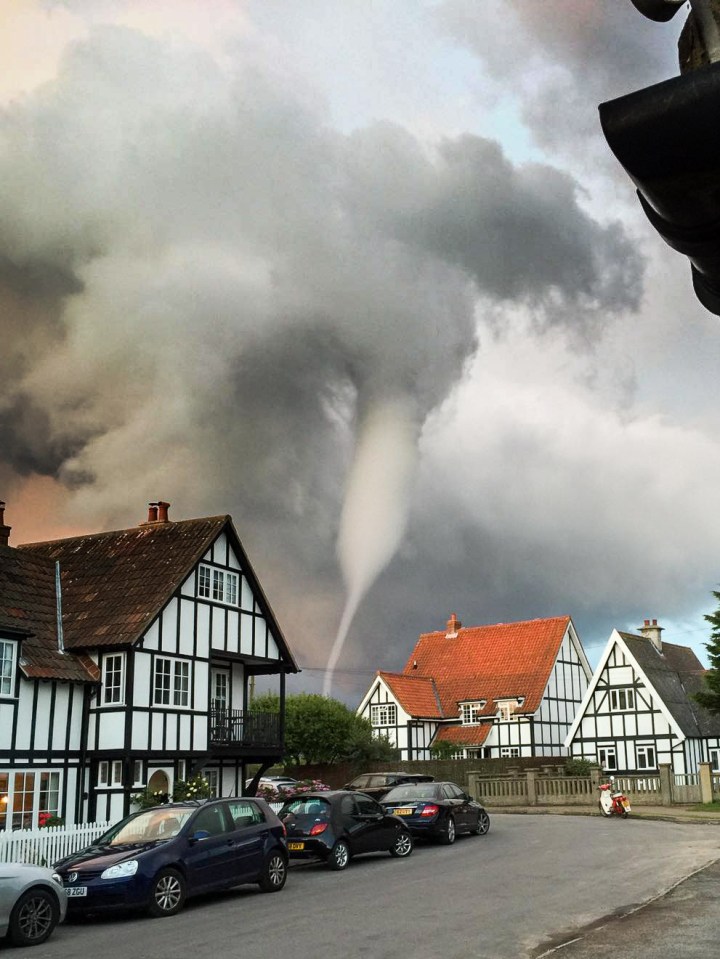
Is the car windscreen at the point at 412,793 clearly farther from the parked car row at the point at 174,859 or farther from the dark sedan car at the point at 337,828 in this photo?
the parked car row at the point at 174,859

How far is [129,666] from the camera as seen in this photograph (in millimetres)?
26875

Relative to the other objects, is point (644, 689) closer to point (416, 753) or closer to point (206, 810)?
point (416, 753)

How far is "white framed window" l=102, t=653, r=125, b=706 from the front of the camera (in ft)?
88.7

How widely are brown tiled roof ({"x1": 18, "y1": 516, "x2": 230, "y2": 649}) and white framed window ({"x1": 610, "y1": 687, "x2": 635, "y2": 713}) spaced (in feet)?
91.1

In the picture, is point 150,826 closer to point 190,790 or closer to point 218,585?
point 190,790

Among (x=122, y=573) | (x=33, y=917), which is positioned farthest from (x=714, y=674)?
(x=33, y=917)

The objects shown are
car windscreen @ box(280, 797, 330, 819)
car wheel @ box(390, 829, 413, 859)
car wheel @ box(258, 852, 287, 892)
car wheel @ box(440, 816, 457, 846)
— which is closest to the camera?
car wheel @ box(258, 852, 287, 892)

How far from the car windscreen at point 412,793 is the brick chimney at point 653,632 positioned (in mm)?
33764

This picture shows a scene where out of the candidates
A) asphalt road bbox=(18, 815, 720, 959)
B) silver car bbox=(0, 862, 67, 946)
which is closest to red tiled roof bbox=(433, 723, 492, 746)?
asphalt road bbox=(18, 815, 720, 959)

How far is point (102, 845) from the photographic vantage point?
15867 mm

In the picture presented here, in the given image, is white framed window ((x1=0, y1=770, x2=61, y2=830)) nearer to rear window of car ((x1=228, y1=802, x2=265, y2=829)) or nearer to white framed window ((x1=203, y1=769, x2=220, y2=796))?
white framed window ((x1=203, y1=769, x2=220, y2=796))

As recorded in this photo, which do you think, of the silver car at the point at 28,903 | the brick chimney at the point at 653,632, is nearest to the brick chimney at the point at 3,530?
the silver car at the point at 28,903

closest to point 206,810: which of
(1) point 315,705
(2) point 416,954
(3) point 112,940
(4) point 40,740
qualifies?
(3) point 112,940

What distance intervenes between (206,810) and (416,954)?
6115mm
